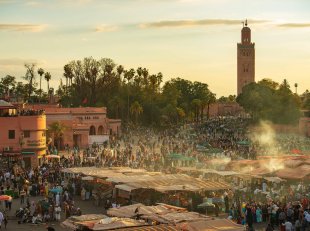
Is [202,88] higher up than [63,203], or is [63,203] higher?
[202,88]

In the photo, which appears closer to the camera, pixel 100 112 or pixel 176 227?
pixel 176 227

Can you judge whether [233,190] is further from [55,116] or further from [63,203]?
[55,116]

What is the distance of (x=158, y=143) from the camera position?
6006 cm

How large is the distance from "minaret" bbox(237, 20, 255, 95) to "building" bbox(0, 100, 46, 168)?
98.4 m

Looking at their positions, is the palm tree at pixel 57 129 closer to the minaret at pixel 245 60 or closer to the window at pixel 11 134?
the window at pixel 11 134

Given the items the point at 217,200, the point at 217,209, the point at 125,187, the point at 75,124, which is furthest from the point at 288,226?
the point at 75,124

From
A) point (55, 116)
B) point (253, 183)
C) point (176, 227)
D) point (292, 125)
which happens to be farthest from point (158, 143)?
point (176, 227)

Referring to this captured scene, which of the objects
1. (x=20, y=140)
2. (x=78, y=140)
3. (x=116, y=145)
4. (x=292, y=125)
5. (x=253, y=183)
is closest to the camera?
(x=253, y=183)

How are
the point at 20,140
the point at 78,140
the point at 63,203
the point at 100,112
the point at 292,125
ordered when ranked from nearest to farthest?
1. the point at 63,203
2. the point at 20,140
3. the point at 78,140
4. the point at 100,112
5. the point at 292,125

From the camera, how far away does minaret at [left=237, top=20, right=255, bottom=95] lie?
14012 cm

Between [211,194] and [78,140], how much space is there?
35.1 meters

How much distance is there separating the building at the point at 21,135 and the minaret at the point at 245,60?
98.4 m

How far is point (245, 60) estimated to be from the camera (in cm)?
14125

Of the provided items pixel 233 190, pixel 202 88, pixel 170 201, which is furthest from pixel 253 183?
pixel 202 88
